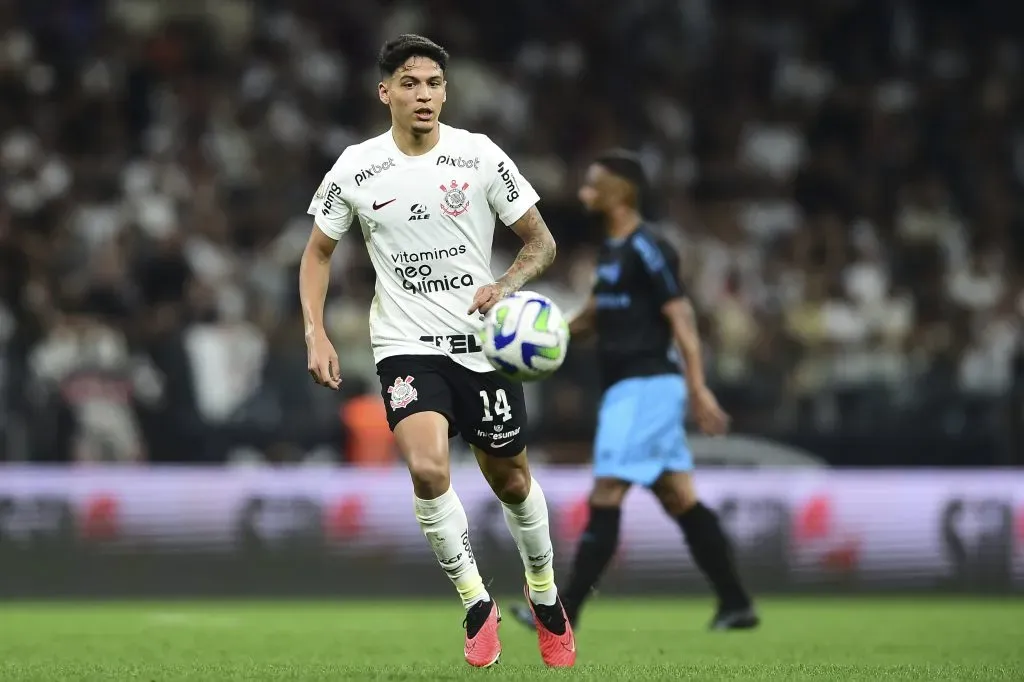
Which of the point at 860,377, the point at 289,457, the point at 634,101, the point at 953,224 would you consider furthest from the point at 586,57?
the point at 289,457

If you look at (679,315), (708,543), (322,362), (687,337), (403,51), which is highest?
(403,51)

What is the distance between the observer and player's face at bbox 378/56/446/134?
7090mm

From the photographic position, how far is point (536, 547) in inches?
295

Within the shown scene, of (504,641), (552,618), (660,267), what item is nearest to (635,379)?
(660,267)

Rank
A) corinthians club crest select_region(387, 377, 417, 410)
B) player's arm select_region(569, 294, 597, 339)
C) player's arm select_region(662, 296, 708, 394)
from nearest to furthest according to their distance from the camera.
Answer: corinthians club crest select_region(387, 377, 417, 410) < player's arm select_region(662, 296, 708, 394) < player's arm select_region(569, 294, 597, 339)

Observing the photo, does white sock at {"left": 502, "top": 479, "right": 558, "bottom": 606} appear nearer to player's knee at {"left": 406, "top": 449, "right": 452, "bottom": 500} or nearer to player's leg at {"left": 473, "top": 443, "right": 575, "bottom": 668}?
player's leg at {"left": 473, "top": 443, "right": 575, "bottom": 668}

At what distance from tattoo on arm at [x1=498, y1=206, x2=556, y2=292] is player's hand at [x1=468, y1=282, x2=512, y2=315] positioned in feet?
0.70

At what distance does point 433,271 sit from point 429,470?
0.82 meters

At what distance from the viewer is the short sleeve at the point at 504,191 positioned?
7258 mm

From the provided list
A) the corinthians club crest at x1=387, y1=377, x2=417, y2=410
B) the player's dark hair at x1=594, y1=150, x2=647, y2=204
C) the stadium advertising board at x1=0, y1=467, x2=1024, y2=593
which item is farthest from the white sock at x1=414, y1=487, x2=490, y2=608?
the stadium advertising board at x1=0, y1=467, x2=1024, y2=593

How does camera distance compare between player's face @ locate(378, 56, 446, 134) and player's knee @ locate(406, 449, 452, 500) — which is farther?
player's face @ locate(378, 56, 446, 134)

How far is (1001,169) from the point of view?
19453 mm

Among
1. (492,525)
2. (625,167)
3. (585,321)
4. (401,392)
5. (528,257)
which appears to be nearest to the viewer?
(401,392)

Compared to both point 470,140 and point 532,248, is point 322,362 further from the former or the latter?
point 470,140
